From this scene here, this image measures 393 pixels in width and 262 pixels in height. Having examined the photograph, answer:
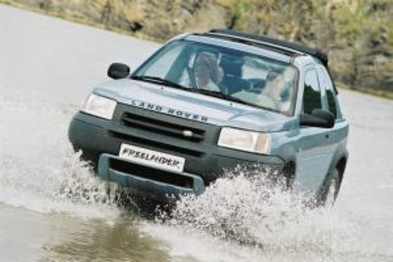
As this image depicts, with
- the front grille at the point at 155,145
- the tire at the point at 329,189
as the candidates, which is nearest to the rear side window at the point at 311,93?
the tire at the point at 329,189

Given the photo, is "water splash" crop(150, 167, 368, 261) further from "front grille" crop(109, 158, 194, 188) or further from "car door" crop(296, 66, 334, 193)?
"car door" crop(296, 66, 334, 193)

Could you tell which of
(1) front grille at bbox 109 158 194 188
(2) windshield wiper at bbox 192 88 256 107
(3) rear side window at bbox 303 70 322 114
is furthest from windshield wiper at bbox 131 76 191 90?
(3) rear side window at bbox 303 70 322 114

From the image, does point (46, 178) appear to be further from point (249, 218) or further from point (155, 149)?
point (249, 218)

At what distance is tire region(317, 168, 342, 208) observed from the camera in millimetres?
10672

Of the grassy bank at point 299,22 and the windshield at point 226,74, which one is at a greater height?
the windshield at point 226,74

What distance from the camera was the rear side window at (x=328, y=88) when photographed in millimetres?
11097

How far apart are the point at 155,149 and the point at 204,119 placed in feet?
1.47

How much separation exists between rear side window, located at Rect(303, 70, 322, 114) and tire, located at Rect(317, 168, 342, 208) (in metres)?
0.77

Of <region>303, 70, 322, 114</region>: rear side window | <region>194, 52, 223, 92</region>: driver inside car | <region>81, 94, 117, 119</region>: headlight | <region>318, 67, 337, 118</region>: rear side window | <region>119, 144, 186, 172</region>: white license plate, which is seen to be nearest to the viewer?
<region>119, 144, 186, 172</region>: white license plate

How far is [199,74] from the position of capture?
9680 mm

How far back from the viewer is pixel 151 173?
336 inches

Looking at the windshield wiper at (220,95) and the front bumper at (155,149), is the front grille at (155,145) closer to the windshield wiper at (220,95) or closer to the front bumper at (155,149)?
the front bumper at (155,149)

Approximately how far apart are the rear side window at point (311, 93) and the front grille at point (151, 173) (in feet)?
6.03

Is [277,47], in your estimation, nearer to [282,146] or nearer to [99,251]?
[282,146]
